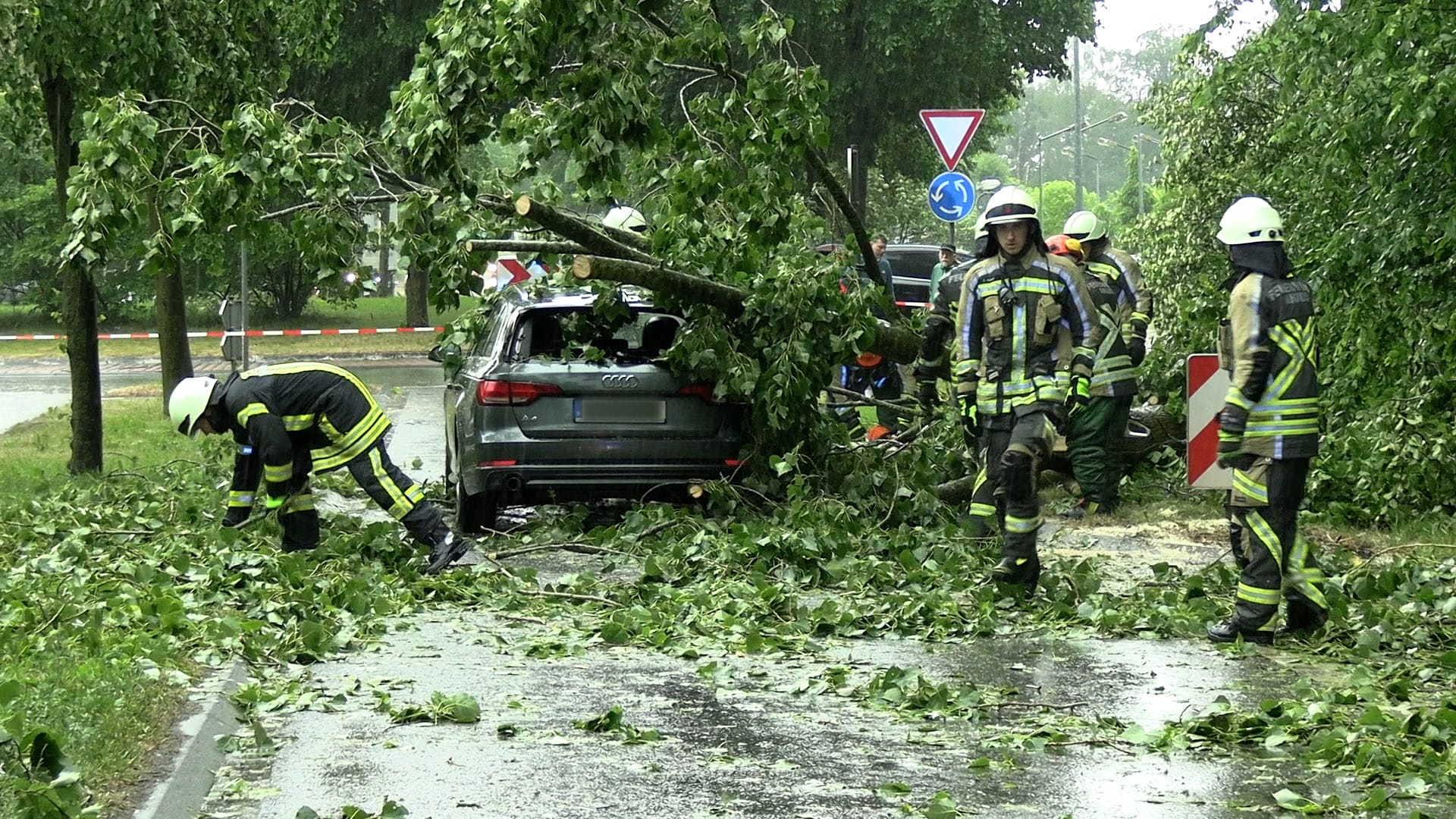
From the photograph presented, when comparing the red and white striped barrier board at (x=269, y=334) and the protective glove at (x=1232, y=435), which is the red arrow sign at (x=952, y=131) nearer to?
the protective glove at (x=1232, y=435)

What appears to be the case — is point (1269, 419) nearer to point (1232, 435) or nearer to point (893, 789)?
point (1232, 435)

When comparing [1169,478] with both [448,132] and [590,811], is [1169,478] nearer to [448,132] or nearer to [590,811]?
[448,132]

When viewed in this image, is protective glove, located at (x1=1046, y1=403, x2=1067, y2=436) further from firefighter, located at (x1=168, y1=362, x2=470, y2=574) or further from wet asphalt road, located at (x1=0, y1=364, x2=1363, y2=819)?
firefighter, located at (x1=168, y1=362, x2=470, y2=574)

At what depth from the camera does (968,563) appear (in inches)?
361

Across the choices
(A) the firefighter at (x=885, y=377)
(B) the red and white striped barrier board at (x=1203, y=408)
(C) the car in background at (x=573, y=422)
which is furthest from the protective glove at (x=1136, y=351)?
(C) the car in background at (x=573, y=422)

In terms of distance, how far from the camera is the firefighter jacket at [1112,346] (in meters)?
11.0

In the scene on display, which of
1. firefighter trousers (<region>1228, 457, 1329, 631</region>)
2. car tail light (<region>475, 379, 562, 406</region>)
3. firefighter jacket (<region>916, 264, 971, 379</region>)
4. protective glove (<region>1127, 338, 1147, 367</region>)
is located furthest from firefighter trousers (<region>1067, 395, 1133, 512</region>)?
firefighter trousers (<region>1228, 457, 1329, 631</region>)

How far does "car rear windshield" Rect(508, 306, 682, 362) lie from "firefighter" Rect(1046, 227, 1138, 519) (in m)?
2.39

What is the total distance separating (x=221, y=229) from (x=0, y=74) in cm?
298

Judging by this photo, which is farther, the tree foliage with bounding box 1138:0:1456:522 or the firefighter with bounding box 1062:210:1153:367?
the firefighter with bounding box 1062:210:1153:367

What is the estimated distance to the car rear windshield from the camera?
34.5ft

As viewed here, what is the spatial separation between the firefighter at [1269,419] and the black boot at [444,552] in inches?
147

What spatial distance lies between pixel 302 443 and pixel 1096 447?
4.67 m

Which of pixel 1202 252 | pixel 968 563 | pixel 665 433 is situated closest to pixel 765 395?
pixel 665 433
